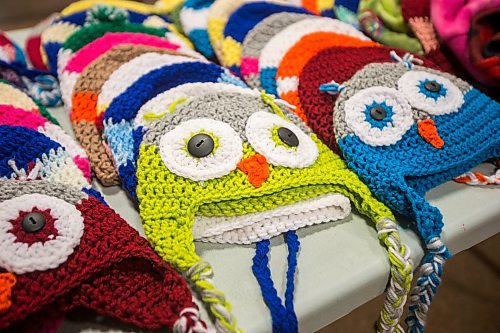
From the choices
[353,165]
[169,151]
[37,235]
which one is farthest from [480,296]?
[37,235]

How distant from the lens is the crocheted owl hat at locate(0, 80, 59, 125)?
646 mm

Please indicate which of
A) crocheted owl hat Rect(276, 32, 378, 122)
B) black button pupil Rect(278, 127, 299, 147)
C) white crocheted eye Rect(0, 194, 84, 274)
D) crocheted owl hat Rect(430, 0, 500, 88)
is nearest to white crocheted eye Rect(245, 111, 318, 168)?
black button pupil Rect(278, 127, 299, 147)

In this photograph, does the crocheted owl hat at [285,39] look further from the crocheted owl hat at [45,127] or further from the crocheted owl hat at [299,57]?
the crocheted owl hat at [45,127]

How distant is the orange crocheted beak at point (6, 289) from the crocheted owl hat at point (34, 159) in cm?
15

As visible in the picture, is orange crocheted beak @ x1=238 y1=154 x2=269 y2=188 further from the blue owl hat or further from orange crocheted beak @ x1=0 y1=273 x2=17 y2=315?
orange crocheted beak @ x1=0 y1=273 x2=17 y2=315

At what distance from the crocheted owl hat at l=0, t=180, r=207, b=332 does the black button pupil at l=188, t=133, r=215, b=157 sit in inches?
4.4

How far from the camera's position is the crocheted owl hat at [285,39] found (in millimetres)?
740

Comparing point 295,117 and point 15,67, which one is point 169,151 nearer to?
point 295,117

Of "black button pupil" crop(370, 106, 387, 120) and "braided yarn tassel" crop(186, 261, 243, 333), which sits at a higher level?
"black button pupil" crop(370, 106, 387, 120)

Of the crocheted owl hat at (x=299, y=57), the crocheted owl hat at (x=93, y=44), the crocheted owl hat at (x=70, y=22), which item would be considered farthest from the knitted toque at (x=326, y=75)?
the crocheted owl hat at (x=70, y=22)

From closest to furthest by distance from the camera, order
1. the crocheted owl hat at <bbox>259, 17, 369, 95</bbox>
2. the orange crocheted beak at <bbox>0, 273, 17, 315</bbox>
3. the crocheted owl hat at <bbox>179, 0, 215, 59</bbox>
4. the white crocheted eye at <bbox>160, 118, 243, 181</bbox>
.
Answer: the orange crocheted beak at <bbox>0, 273, 17, 315</bbox> → the white crocheted eye at <bbox>160, 118, 243, 181</bbox> → the crocheted owl hat at <bbox>259, 17, 369, 95</bbox> → the crocheted owl hat at <bbox>179, 0, 215, 59</bbox>

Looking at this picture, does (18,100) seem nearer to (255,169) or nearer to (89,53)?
(89,53)

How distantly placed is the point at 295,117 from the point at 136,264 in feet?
0.95

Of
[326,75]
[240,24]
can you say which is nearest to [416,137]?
[326,75]
